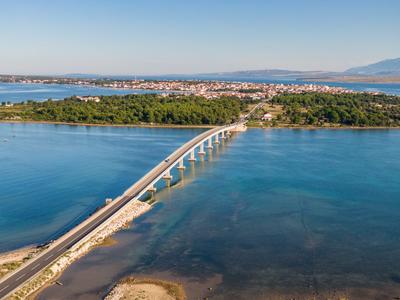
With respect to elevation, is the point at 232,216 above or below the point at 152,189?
below

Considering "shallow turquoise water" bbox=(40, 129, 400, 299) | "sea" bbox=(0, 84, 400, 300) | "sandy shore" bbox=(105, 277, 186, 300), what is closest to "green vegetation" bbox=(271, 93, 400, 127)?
"sea" bbox=(0, 84, 400, 300)

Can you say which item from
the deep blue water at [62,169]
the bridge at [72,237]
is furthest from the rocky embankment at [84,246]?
the deep blue water at [62,169]

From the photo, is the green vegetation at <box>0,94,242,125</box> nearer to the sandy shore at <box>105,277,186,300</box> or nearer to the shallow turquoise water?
the shallow turquoise water

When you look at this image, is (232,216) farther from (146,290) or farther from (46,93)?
(46,93)

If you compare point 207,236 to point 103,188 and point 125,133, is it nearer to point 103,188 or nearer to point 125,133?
point 103,188

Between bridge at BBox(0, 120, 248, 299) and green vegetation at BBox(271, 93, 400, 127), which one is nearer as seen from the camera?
bridge at BBox(0, 120, 248, 299)

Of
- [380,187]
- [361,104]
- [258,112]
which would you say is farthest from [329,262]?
[361,104]

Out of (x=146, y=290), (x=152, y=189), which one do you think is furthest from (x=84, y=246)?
(x=152, y=189)
